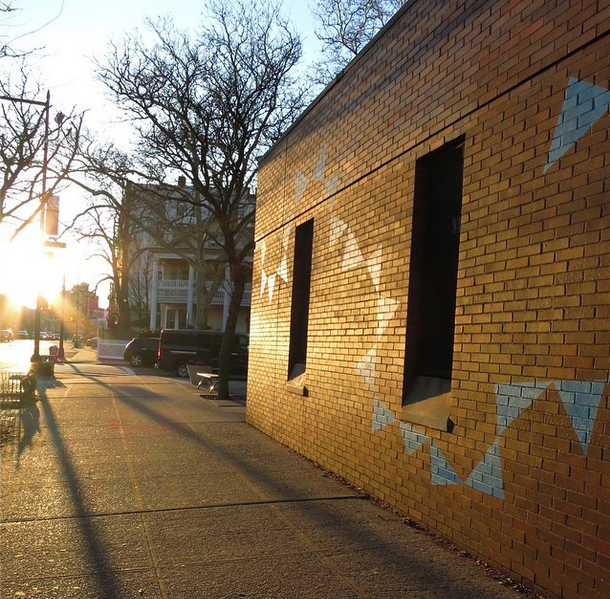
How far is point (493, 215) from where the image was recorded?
515cm

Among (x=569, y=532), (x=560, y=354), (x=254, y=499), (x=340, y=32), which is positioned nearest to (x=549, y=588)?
(x=569, y=532)

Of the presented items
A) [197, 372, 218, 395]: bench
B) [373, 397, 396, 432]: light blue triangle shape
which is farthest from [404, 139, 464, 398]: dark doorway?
[197, 372, 218, 395]: bench

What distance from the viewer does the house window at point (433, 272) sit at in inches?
243

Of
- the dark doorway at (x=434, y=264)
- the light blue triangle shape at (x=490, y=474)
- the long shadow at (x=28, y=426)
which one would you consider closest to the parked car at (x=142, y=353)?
the long shadow at (x=28, y=426)

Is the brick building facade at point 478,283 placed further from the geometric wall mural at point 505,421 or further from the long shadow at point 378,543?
the long shadow at point 378,543

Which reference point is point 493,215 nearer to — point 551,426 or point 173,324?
point 551,426

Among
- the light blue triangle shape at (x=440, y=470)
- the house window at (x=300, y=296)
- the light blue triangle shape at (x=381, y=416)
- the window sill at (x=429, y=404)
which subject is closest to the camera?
the light blue triangle shape at (x=440, y=470)

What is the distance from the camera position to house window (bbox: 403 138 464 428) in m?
6.16

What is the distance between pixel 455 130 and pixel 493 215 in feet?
3.45

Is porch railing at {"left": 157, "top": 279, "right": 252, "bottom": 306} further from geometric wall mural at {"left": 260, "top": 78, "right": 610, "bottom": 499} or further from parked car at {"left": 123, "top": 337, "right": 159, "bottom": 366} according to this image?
geometric wall mural at {"left": 260, "top": 78, "right": 610, "bottom": 499}

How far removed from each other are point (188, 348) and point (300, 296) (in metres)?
19.7

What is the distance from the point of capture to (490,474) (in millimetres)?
4914

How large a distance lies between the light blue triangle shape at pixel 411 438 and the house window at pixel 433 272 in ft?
0.77

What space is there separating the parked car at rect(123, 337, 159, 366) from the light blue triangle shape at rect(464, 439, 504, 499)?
30340 mm
